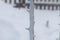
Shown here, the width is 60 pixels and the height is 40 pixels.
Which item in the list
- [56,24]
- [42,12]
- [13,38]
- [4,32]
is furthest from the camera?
[42,12]

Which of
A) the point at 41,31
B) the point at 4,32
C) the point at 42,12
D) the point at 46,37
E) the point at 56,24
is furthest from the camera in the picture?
the point at 42,12

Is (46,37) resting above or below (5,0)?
below

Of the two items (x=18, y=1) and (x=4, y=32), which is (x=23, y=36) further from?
(x=18, y=1)

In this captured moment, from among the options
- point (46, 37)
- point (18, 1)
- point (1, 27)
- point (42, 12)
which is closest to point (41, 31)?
point (46, 37)

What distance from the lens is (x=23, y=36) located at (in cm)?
244

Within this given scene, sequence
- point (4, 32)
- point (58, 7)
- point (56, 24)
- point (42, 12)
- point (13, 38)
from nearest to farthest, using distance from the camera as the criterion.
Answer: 1. point (13, 38)
2. point (4, 32)
3. point (56, 24)
4. point (42, 12)
5. point (58, 7)

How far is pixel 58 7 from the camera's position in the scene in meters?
4.55

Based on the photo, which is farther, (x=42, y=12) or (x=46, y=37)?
(x=42, y=12)

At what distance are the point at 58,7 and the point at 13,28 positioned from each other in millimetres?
2179

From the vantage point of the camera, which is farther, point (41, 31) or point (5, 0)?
point (5, 0)

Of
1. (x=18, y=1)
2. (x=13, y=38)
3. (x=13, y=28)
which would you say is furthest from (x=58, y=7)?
(x=13, y=38)

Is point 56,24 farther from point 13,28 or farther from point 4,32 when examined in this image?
point 4,32

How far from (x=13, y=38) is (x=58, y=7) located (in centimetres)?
252

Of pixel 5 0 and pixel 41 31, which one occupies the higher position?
pixel 5 0
